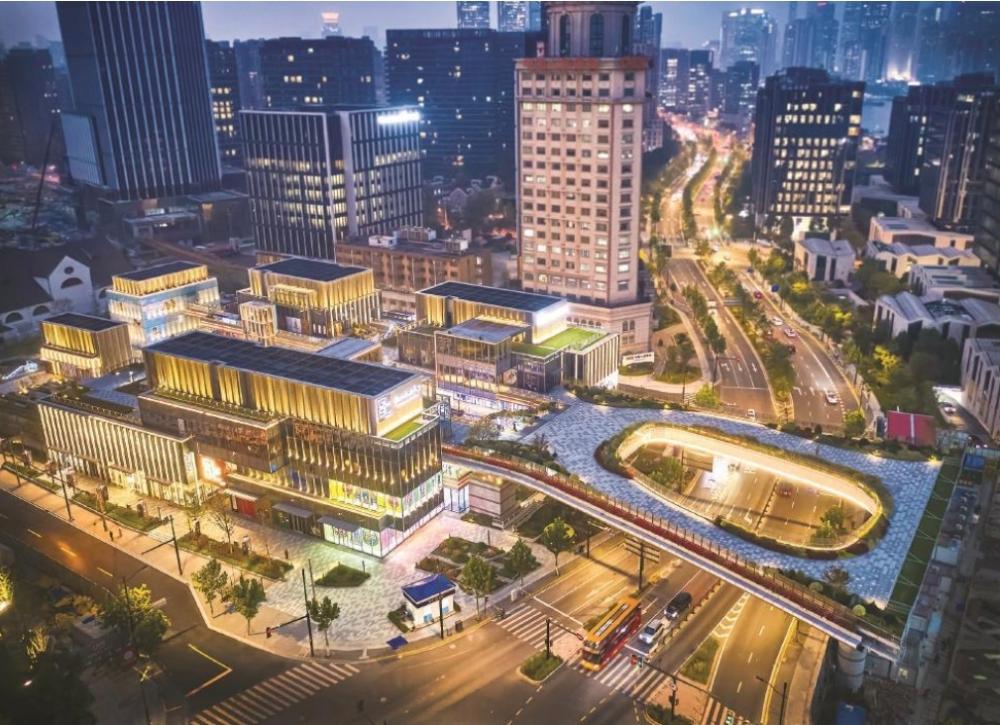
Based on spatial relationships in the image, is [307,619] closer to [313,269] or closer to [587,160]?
[313,269]

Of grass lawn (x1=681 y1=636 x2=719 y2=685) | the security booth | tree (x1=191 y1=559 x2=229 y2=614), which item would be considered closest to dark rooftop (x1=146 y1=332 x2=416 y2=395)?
the security booth

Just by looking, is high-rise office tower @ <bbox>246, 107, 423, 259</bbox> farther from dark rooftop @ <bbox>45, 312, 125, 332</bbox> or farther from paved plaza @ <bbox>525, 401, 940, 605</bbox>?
paved plaza @ <bbox>525, 401, 940, 605</bbox>

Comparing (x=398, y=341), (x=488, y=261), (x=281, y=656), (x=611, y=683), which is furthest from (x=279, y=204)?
(x=611, y=683)

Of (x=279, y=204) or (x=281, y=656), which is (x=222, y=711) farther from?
(x=279, y=204)

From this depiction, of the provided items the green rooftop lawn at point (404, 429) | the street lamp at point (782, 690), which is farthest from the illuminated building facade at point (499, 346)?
the street lamp at point (782, 690)

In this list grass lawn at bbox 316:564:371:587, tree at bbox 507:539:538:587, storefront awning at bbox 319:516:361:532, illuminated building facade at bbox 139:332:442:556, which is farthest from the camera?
storefront awning at bbox 319:516:361:532

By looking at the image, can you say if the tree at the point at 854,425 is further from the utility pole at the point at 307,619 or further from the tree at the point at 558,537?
the utility pole at the point at 307,619

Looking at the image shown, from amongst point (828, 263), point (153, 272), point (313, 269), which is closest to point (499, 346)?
point (313, 269)
